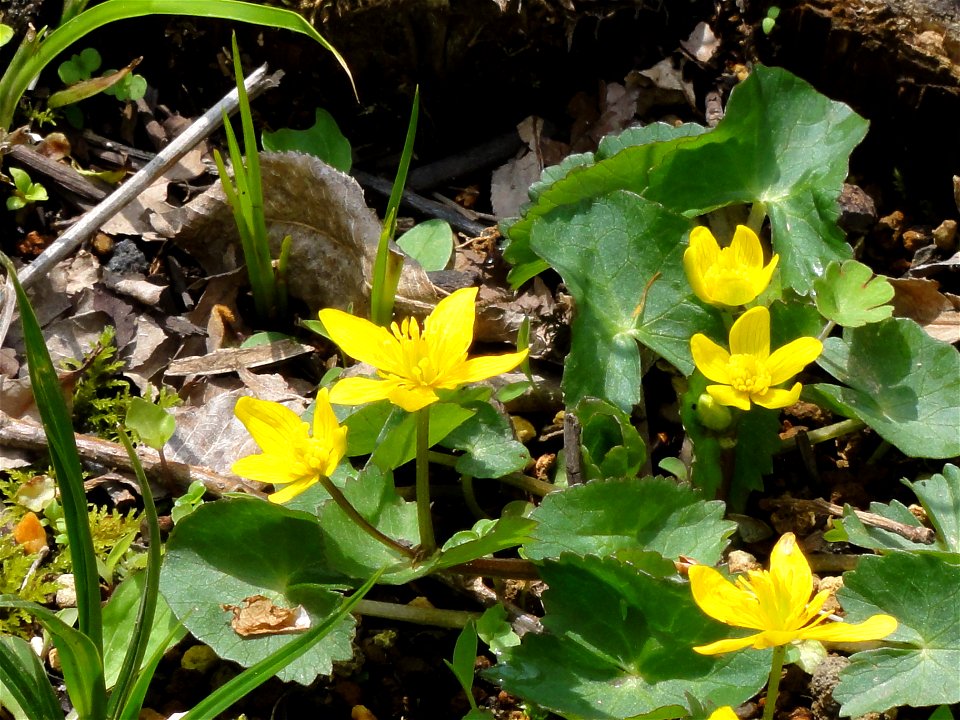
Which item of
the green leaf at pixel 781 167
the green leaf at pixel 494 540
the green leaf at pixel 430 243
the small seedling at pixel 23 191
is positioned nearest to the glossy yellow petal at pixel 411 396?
the green leaf at pixel 494 540

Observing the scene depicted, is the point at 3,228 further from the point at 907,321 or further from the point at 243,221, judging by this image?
the point at 907,321

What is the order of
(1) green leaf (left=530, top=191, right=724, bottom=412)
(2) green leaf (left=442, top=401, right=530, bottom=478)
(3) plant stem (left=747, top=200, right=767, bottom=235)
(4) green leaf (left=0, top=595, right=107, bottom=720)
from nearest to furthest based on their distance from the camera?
(4) green leaf (left=0, top=595, right=107, bottom=720)
(2) green leaf (left=442, top=401, right=530, bottom=478)
(1) green leaf (left=530, top=191, right=724, bottom=412)
(3) plant stem (left=747, top=200, right=767, bottom=235)

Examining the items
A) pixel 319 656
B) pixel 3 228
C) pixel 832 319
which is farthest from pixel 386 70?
pixel 319 656

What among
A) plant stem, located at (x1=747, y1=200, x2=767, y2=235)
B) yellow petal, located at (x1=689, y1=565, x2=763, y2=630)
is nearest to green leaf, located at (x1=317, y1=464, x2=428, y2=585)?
yellow petal, located at (x1=689, y1=565, x2=763, y2=630)

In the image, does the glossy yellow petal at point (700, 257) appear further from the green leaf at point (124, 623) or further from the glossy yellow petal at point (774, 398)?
the green leaf at point (124, 623)

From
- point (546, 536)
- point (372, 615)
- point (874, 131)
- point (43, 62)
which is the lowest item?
point (372, 615)

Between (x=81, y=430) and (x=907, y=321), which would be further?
(x=81, y=430)

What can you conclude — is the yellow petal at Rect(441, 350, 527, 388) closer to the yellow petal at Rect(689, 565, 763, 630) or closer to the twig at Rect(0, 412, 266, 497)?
the yellow petal at Rect(689, 565, 763, 630)
